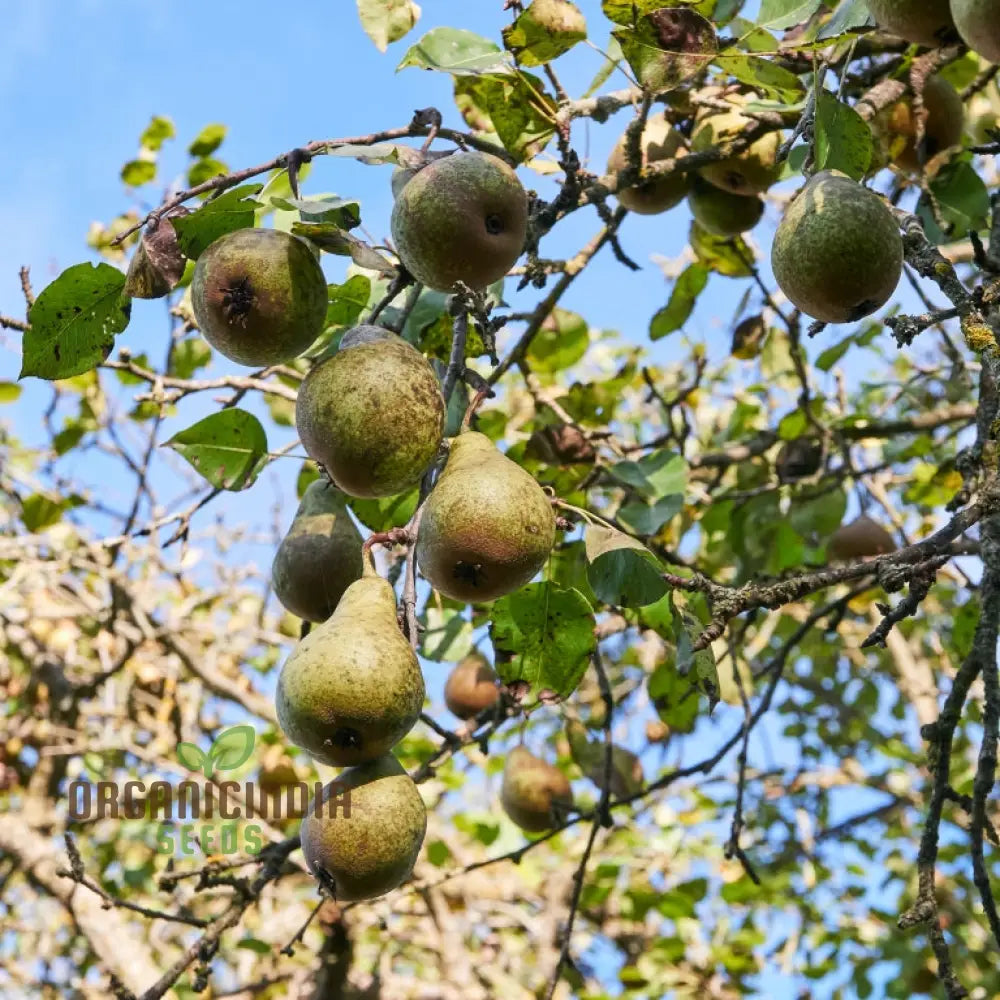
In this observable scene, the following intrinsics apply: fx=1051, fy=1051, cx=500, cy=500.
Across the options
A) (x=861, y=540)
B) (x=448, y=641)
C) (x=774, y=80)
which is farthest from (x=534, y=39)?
(x=861, y=540)

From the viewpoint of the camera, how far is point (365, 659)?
1.29 metres

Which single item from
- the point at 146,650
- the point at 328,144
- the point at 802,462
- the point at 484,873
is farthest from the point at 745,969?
the point at 328,144

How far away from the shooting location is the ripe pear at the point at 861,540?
3.04 meters

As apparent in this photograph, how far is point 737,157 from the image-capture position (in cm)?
235

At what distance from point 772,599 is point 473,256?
68 cm

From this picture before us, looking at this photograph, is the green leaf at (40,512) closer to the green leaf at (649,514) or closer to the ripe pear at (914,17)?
the green leaf at (649,514)

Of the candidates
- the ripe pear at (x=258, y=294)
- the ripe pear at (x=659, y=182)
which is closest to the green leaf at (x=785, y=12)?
the ripe pear at (x=659, y=182)

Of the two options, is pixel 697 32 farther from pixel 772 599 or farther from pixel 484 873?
pixel 484 873

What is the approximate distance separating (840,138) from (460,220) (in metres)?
0.61

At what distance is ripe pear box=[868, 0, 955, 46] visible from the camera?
73.7 inches

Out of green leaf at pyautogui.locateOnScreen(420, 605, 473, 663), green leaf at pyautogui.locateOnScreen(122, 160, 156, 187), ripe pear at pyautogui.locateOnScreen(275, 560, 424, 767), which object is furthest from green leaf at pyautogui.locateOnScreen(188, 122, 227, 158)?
ripe pear at pyautogui.locateOnScreen(275, 560, 424, 767)

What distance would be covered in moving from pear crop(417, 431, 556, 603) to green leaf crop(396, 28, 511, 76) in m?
0.73

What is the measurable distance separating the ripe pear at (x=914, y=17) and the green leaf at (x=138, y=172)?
2730 millimetres

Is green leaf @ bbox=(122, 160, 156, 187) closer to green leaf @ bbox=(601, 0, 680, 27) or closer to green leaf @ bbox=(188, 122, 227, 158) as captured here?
green leaf @ bbox=(188, 122, 227, 158)
